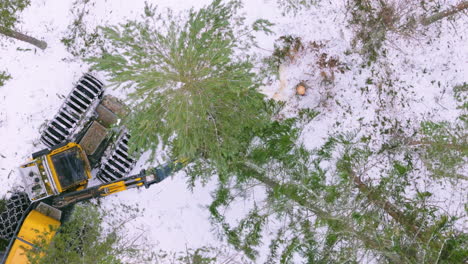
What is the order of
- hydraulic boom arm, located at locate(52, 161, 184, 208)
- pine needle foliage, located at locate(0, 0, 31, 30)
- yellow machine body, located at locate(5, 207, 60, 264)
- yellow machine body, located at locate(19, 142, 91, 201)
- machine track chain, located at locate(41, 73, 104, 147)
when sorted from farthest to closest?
pine needle foliage, located at locate(0, 0, 31, 30) < machine track chain, located at locate(41, 73, 104, 147) < hydraulic boom arm, located at locate(52, 161, 184, 208) < yellow machine body, located at locate(19, 142, 91, 201) < yellow machine body, located at locate(5, 207, 60, 264)

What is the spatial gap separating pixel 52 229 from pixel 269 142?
267 inches

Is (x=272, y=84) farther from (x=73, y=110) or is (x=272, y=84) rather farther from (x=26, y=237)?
(x=26, y=237)

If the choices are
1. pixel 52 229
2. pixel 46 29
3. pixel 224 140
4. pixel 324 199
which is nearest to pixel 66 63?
pixel 46 29

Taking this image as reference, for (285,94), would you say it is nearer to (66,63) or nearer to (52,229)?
(66,63)

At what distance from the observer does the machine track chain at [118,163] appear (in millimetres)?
11164

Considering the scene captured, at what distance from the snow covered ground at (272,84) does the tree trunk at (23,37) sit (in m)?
0.17

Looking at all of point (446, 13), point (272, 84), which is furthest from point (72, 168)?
point (446, 13)

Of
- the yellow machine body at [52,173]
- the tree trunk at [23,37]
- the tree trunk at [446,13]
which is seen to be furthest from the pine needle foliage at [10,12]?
the tree trunk at [446,13]

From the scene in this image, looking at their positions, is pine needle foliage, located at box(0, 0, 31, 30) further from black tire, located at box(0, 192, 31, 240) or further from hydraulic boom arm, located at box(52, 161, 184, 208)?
hydraulic boom arm, located at box(52, 161, 184, 208)

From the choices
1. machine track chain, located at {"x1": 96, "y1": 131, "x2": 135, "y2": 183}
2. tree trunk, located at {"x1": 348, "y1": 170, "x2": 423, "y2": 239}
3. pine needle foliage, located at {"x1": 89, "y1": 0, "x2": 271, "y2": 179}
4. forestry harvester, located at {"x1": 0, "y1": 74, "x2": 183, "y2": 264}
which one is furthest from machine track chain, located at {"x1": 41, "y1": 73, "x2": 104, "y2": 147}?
tree trunk, located at {"x1": 348, "y1": 170, "x2": 423, "y2": 239}

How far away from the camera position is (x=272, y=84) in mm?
11695

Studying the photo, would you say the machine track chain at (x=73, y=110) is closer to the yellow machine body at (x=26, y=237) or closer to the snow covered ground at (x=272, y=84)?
the snow covered ground at (x=272, y=84)

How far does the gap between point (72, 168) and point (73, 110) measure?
1925 millimetres

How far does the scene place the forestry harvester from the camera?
34.5 feet
